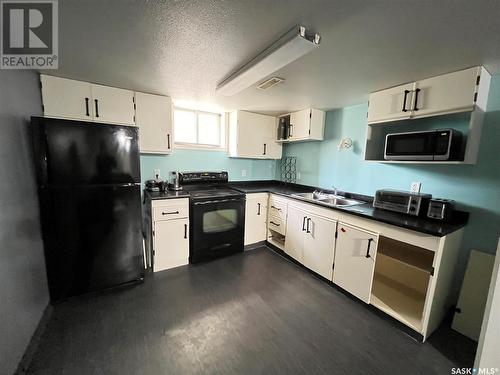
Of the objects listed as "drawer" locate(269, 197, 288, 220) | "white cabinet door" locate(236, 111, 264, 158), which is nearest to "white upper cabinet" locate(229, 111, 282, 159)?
"white cabinet door" locate(236, 111, 264, 158)

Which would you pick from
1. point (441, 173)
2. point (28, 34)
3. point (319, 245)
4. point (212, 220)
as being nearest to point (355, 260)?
point (319, 245)

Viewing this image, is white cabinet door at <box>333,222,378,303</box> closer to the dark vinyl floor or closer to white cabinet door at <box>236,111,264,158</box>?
the dark vinyl floor

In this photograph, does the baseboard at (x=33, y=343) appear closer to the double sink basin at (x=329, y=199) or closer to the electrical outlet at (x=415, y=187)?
the double sink basin at (x=329, y=199)

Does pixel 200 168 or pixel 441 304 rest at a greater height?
pixel 200 168

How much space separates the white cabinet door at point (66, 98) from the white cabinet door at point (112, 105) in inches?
2.5

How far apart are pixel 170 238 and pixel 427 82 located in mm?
3142

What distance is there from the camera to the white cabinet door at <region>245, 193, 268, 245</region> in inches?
124

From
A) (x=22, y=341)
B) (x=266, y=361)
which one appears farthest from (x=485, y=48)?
(x=22, y=341)

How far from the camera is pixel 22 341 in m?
1.36

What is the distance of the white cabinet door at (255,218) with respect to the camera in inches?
124

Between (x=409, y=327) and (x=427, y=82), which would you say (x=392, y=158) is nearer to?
(x=427, y=82)

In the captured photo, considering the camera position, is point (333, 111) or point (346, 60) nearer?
point (346, 60)

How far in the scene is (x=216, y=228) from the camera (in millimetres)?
2840

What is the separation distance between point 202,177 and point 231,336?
7.19ft
